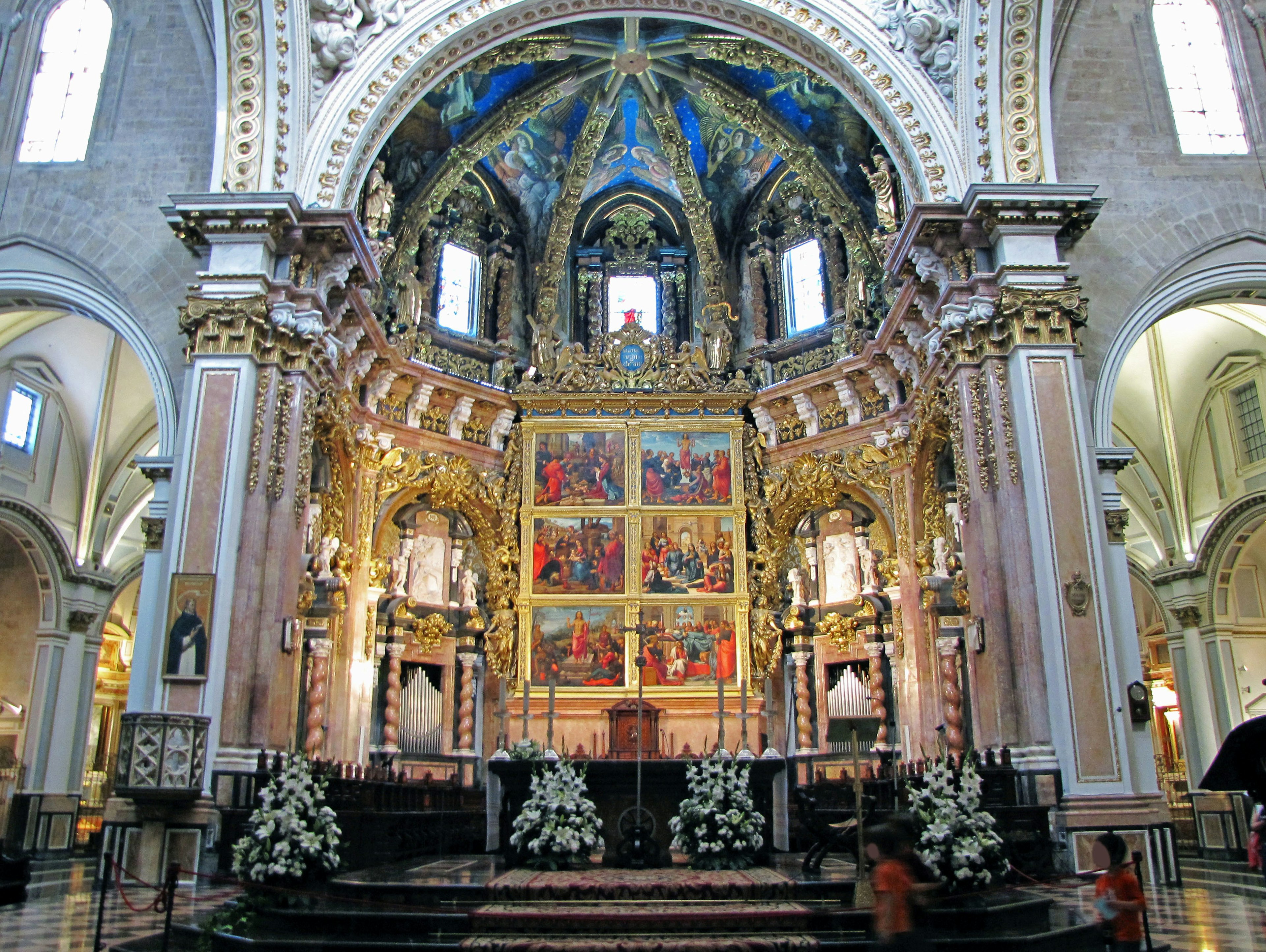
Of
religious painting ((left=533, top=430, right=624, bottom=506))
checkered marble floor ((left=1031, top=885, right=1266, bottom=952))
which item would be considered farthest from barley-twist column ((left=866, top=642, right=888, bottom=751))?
checkered marble floor ((left=1031, top=885, right=1266, bottom=952))

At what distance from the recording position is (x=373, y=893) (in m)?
9.07

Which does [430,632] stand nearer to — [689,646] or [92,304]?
[689,646]

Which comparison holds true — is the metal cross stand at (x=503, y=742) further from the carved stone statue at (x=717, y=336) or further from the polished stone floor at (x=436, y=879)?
the carved stone statue at (x=717, y=336)

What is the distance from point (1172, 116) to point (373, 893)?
15.8 m

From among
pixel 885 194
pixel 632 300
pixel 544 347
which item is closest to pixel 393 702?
pixel 544 347

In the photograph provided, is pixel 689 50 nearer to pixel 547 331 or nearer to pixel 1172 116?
pixel 547 331

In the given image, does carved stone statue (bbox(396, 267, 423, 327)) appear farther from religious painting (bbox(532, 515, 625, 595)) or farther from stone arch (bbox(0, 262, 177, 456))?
stone arch (bbox(0, 262, 177, 456))

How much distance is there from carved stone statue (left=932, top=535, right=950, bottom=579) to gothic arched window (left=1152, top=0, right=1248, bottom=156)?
707 cm

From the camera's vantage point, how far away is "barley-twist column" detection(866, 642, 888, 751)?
19047 mm

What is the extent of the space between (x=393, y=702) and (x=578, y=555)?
14.4 ft

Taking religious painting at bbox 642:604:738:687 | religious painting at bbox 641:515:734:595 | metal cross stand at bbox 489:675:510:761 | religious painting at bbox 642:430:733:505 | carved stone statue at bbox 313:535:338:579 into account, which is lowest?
metal cross stand at bbox 489:675:510:761

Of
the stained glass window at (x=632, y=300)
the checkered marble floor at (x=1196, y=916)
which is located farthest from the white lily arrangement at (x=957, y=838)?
the stained glass window at (x=632, y=300)

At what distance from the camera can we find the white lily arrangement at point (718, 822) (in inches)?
420

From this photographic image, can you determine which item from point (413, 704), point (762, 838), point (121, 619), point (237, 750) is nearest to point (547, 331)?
point (413, 704)
